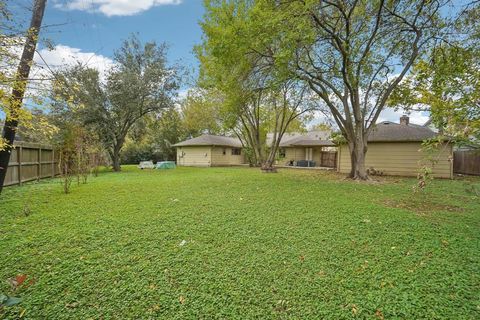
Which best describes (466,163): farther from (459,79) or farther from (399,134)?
(459,79)

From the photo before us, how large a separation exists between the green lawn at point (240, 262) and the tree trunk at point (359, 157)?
5076mm

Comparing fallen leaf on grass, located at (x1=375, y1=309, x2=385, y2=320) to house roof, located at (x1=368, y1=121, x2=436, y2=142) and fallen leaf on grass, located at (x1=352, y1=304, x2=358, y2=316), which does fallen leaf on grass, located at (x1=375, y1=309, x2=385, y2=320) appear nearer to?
fallen leaf on grass, located at (x1=352, y1=304, x2=358, y2=316)

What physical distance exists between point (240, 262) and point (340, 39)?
883cm

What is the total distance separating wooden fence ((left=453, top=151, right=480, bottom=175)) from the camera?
14.2 m

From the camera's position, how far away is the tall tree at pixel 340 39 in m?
7.25

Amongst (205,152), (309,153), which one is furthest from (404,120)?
(205,152)

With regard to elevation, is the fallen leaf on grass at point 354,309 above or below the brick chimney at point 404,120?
below

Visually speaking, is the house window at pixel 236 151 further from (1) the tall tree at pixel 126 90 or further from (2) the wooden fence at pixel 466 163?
(2) the wooden fence at pixel 466 163

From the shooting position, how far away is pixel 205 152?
22875mm

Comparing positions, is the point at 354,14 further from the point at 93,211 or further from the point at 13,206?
the point at 13,206

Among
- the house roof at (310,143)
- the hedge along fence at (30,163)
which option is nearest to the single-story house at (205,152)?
the house roof at (310,143)

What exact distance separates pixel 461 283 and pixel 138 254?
3.84 m

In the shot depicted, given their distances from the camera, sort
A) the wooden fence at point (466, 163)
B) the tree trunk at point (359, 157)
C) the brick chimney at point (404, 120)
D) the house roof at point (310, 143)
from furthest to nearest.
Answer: the house roof at point (310, 143)
the brick chimney at point (404, 120)
the wooden fence at point (466, 163)
the tree trunk at point (359, 157)

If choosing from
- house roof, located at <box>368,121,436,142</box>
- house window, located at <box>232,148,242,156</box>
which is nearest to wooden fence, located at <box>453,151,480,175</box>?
house roof, located at <box>368,121,436,142</box>
